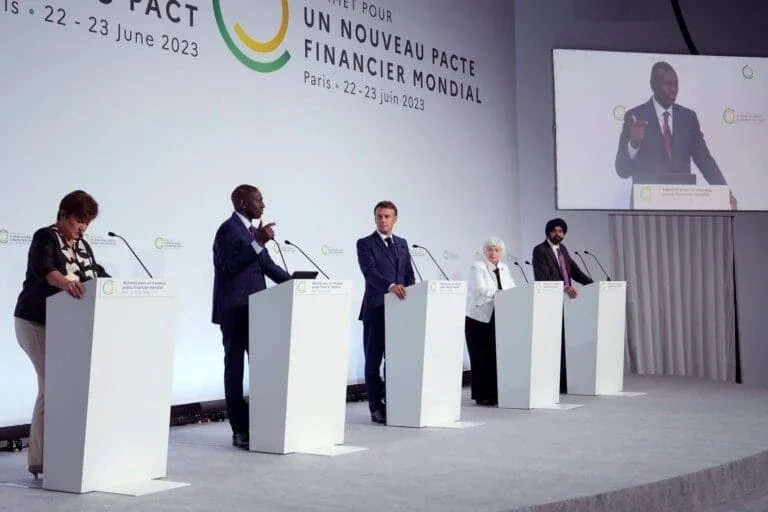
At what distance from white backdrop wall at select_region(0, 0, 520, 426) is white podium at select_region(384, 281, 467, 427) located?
4.60 feet

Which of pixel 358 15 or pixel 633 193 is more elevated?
pixel 358 15

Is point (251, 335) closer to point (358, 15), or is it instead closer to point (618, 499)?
point (618, 499)

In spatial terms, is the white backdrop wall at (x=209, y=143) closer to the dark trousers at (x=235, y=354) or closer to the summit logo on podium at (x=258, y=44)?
the summit logo on podium at (x=258, y=44)

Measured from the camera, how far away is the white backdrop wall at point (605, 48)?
9852 mm

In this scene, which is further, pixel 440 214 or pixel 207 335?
pixel 440 214

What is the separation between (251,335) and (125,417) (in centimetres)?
95

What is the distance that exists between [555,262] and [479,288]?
2.92 feet

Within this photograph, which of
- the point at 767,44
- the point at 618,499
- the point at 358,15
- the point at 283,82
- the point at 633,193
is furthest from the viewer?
the point at 767,44

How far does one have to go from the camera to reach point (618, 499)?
3508 mm

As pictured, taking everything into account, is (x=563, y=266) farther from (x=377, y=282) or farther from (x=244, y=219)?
(x=244, y=219)

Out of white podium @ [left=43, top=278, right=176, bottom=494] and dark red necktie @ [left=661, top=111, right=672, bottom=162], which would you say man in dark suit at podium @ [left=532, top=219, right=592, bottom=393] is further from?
white podium @ [left=43, top=278, right=176, bottom=494]

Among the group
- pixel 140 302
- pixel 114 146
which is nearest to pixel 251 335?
pixel 140 302

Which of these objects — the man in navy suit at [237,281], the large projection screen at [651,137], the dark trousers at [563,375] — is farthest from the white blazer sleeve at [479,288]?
the large projection screen at [651,137]

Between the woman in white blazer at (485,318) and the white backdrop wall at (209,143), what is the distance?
1.16m
